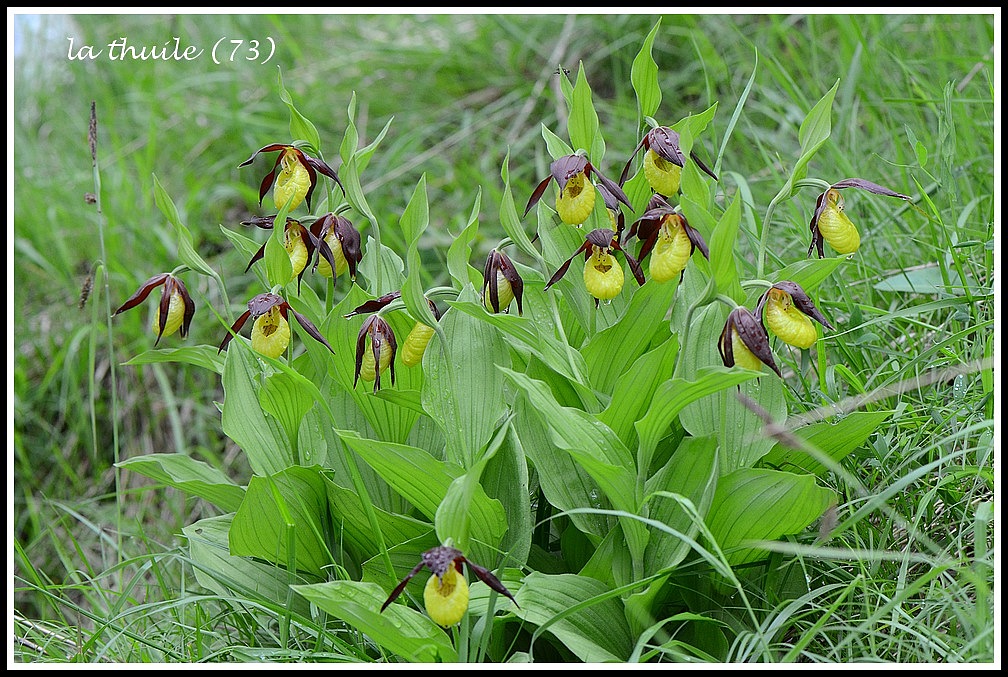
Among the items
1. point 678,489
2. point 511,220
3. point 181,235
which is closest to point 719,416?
point 678,489

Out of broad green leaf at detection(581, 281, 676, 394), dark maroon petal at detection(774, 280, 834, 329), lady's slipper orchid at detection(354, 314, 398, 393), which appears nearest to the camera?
dark maroon petal at detection(774, 280, 834, 329)

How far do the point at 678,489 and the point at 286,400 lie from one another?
71cm

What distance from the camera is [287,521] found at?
4.31 ft

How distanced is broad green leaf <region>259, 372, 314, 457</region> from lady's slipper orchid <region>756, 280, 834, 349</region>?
77cm

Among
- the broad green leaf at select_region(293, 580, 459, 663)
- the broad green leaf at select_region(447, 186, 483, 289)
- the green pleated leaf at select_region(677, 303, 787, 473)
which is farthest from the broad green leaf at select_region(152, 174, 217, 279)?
the green pleated leaf at select_region(677, 303, 787, 473)

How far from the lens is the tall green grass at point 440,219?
1.46 meters

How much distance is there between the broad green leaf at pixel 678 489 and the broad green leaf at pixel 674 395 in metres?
0.05

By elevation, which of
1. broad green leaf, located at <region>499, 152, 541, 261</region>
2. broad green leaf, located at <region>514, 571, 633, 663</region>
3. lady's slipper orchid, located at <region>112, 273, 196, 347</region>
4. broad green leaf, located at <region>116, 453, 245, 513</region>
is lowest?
broad green leaf, located at <region>514, 571, 633, 663</region>

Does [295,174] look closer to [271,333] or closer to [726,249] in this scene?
[271,333]

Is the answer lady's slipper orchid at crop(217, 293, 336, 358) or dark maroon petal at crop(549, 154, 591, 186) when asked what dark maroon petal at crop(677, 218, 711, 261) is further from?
lady's slipper orchid at crop(217, 293, 336, 358)

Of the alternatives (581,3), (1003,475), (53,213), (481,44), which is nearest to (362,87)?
(481,44)

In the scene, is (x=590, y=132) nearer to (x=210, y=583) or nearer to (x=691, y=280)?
(x=691, y=280)

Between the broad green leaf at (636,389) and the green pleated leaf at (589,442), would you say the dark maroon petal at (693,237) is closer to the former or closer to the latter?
the broad green leaf at (636,389)

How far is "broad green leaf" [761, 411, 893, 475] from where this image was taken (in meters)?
1.29
